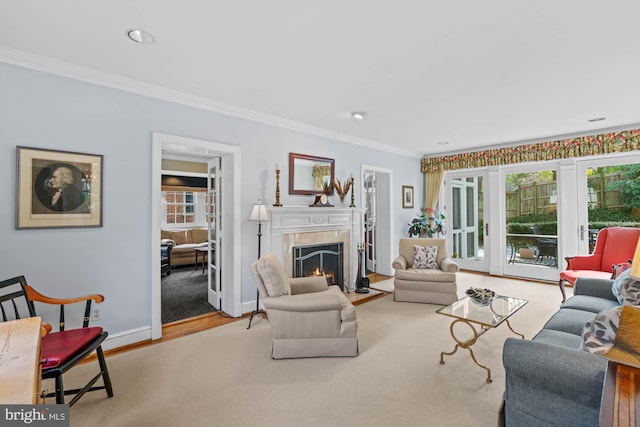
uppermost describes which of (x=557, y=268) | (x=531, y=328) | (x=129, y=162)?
(x=129, y=162)

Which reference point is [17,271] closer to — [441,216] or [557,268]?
[441,216]

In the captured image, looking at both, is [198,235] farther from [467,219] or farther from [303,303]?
[467,219]

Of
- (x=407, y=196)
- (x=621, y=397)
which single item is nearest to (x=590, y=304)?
(x=621, y=397)

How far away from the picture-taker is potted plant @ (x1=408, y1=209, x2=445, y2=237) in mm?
5934

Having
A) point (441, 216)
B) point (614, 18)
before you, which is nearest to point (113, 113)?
point (614, 18)

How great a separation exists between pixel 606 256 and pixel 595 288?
1485 mm

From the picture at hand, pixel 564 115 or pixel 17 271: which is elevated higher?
pixel 564 115

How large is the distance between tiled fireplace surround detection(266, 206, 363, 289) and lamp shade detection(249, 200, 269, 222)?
262 millimetres

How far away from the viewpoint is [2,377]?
3.13 ft

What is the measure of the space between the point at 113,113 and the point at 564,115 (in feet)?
17.0

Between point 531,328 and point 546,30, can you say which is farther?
point 531,328

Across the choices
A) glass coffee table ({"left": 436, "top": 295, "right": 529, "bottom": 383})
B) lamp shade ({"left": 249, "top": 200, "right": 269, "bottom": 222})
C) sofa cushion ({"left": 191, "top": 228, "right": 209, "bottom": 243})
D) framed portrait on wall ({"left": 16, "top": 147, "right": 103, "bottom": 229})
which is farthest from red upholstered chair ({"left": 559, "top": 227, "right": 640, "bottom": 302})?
sofa cushion ({"left": 191, "top": 228, "right": 209, "bottom": 243})

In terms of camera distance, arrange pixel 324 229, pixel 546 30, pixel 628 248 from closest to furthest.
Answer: pixel 546 30, pixel 628 248, pixel 324 229

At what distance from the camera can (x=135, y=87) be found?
2.86m
